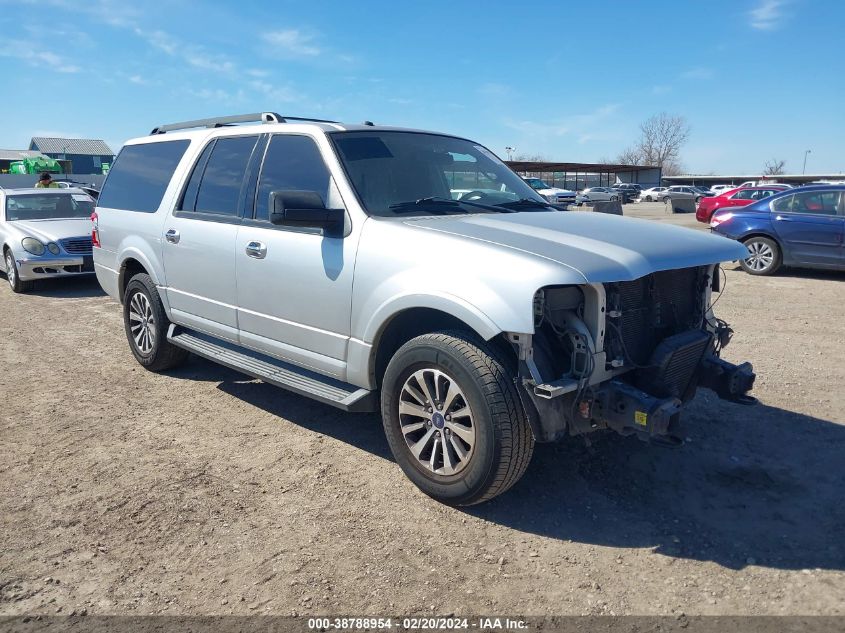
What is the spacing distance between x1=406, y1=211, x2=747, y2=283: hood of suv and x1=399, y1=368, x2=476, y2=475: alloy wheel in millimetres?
793

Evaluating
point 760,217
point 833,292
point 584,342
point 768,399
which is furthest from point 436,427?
point 760,217

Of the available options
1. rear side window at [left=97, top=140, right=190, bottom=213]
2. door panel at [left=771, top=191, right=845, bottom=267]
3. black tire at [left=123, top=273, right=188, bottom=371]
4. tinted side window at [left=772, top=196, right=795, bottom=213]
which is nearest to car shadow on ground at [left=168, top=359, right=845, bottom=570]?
black tire at [left=123, top=273, right=188, bottom=371]

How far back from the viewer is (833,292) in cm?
949

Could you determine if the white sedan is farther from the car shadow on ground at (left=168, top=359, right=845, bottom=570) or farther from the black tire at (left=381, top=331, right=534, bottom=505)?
the black tire at (left=381, top=331, right=534, bottom=505)

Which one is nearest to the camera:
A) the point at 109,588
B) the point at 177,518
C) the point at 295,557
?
the point at 109,588

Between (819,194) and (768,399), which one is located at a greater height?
(819,194)

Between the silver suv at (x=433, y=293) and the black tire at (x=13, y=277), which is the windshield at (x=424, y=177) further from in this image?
the black tire at (x=13, y=277)

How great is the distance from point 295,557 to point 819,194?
1082 centimetres

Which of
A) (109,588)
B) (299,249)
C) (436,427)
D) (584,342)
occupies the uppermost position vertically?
(299,249)

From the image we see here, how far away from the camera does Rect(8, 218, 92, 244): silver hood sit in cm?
1044

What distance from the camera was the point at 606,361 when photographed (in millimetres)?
3281

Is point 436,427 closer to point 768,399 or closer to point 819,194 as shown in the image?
point 768,399

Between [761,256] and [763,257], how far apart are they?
0.12 feet

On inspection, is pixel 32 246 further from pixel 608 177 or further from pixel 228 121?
pixel 608 177
